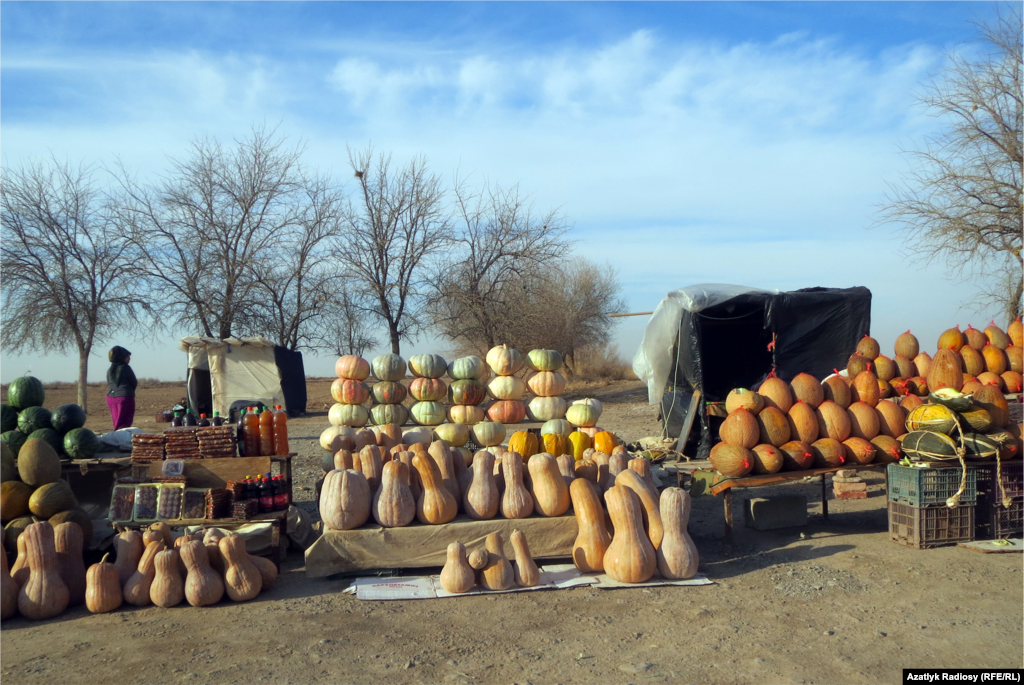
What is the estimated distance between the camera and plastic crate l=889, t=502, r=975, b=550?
Answer: 6500 millimetres

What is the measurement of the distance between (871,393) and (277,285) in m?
19.5

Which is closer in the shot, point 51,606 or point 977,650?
point 977,650

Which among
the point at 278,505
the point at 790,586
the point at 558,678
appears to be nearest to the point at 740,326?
the point at 790,586

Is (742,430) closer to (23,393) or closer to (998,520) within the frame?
(998,520)

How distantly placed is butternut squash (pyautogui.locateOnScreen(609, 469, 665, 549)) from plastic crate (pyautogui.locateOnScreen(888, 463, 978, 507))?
2466 mm

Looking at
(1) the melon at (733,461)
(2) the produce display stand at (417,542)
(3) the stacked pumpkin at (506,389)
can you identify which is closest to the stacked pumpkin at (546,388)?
(3) the stacked pumpkin at (506,389)

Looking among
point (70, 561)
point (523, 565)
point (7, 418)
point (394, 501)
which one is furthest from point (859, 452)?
point (7, 418)

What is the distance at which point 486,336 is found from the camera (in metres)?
A: 22.2

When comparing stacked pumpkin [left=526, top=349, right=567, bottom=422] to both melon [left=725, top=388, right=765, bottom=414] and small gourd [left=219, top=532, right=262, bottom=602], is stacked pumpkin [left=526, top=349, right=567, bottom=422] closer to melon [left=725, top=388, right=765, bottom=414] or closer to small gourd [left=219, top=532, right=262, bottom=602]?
melon [left=725, top=388, right=765, bottom=414]

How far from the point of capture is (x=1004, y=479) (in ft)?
22.1

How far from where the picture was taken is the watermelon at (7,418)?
7305mm

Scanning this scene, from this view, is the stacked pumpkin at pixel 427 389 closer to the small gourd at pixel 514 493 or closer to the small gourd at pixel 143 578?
the small gourd at pixel 514 493

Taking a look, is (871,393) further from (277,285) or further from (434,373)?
(277,285)

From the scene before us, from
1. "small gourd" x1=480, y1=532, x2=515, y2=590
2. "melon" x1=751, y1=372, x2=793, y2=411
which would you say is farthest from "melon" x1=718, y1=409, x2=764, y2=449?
"small gourd" x1=480, y1=532, x2=515, y2=590
